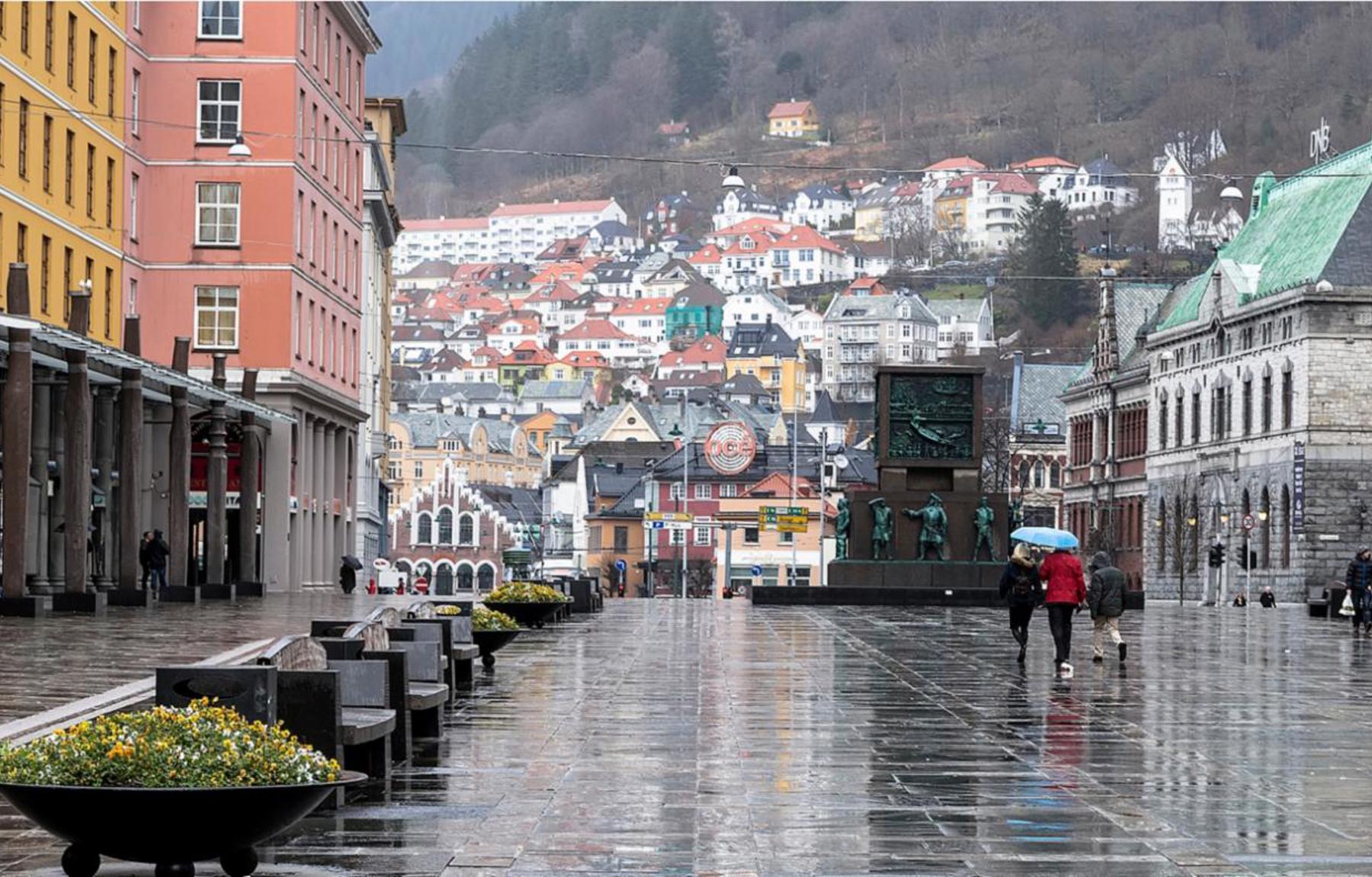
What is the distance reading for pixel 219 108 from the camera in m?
72.9

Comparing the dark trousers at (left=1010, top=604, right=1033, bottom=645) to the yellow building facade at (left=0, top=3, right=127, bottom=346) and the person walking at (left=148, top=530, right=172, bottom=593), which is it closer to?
the yellow building facade at (left=0, top=3, right=127, bottom=346)

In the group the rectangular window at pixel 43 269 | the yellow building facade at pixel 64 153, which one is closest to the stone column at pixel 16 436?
the yellow building facade at pixel 64 153

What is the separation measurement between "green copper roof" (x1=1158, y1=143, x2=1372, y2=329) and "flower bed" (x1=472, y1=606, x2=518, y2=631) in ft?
242

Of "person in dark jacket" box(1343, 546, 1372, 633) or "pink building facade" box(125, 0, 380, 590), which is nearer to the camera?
"person in dark jacket" box(1343, 546, 1372, 633)

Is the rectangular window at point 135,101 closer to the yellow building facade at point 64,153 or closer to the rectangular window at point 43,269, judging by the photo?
the yellow building facade at point 64,153

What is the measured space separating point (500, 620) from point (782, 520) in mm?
76551

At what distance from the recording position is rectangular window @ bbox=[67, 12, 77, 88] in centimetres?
6119

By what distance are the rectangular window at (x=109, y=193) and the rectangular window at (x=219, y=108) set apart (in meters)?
5.23

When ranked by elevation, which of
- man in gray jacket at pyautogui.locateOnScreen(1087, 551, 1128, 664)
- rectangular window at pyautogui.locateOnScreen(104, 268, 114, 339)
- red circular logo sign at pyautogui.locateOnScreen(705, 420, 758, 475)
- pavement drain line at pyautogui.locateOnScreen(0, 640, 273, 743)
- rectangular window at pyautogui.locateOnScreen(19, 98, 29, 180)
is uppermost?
rectangular window at pyautogui.locateOnScreen(19, 98, 29, 180)

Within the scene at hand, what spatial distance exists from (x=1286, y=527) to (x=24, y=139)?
5998cm

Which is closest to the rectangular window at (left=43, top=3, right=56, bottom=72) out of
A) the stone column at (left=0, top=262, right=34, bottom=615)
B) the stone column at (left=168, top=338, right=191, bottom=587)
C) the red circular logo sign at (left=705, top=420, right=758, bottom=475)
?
the stone column at (left=168, top=338, right=191, bottom=587)

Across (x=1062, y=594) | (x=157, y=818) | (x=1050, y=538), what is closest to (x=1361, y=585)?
(x=1050, y=538)

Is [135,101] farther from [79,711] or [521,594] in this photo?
[79,711]

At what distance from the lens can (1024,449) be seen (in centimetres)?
16538
